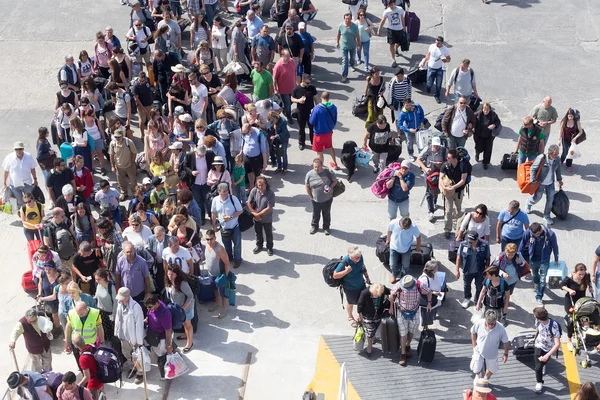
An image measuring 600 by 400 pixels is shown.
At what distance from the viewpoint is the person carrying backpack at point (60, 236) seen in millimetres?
14570

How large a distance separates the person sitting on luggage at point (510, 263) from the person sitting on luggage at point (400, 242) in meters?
1.35

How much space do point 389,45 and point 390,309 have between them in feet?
34.9

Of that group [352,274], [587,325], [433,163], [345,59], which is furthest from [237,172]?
[587,325]

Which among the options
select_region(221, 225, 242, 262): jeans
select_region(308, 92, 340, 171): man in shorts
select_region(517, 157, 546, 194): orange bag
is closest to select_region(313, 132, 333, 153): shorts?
select_region(308, 92, 340, 171): man in shorts

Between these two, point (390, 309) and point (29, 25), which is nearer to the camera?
point (390, 309)

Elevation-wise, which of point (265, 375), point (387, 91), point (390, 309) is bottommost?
point (265, 375)

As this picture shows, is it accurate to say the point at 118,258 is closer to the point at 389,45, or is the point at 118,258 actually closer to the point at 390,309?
the point at 390,309

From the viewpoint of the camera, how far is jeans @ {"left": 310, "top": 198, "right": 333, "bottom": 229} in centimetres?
1622

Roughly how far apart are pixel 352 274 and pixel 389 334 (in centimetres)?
101

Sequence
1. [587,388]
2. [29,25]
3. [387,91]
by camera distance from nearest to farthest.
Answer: [587,388]
[387,91]
[29,25]

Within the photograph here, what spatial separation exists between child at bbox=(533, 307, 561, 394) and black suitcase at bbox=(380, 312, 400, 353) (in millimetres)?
1919

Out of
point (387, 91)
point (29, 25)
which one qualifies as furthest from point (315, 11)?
point (29, 25)

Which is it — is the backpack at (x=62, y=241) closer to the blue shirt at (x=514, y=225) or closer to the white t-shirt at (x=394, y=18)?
the blue shirt at (x=514, y=225)

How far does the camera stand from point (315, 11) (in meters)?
23.0
